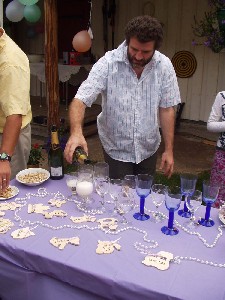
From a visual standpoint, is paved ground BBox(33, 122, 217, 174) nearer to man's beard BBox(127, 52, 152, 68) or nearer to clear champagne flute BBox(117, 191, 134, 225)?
man's beard BBox(127, 52, 152, 68)

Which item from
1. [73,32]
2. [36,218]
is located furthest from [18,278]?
[73,32]

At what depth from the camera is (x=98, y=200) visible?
201 cm

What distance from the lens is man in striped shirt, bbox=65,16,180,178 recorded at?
2418 millimetres

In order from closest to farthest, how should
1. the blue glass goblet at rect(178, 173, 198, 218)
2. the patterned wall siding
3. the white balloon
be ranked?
the blue glass goblet at rect(178, 173, 198, 218)
the white balloon
the patterned wall siding

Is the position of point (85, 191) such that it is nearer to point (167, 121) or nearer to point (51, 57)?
point (167, 121)

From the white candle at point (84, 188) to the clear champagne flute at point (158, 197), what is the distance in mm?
348

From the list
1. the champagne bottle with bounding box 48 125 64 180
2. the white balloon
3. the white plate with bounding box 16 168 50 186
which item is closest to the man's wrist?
the white plate with bounding box 16 168 50 186

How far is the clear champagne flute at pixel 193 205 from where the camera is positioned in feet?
5.76

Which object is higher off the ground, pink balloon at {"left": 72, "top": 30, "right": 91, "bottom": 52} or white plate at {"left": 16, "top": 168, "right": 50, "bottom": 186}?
pink balloon at {"left": 72, "top": 30, "right": 91, "bottom": 52}

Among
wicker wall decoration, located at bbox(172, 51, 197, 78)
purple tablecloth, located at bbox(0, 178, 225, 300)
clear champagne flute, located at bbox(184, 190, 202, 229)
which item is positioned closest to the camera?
purple tablecloth, located at bbox(0, 178, 225, 300)

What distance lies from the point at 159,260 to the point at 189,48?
559 centimetres

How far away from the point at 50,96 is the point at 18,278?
13.0 feet

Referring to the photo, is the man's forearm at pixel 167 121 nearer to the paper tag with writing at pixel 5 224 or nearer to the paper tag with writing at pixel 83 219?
the paper tag with writing at pixel 83 219

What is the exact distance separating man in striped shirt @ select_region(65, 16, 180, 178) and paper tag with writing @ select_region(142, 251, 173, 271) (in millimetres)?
978
